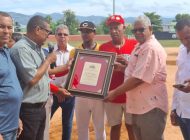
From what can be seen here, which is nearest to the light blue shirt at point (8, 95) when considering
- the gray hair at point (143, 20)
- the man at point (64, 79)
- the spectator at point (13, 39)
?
the spectator at point (13, 39)

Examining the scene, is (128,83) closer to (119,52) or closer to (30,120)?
(119,52)

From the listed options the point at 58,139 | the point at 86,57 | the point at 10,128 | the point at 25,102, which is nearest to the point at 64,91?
the point at 86,57

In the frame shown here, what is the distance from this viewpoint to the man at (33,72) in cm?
425

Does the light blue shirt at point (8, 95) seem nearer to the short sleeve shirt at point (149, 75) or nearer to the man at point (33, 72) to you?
the man at point (33, 72)

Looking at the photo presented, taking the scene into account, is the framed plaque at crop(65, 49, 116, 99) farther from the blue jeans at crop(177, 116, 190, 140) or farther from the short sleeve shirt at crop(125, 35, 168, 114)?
the blue jeans at crop(177, 116, 190, 140)

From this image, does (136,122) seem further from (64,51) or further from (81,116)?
(64,51)

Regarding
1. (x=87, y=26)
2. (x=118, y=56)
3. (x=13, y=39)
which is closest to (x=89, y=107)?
(x=118, y=56)

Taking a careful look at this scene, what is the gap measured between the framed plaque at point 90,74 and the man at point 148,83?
21.6 inches

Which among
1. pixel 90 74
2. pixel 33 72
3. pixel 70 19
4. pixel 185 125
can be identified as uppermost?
pixel 33 72

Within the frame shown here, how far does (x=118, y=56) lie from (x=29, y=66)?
1.51 meters

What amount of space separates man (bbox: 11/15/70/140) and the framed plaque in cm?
A: 67

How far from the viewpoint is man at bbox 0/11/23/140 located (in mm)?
3730

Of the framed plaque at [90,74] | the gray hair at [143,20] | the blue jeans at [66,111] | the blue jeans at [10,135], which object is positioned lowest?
the blue jeans at [66,111]

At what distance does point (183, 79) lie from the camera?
174 inches
